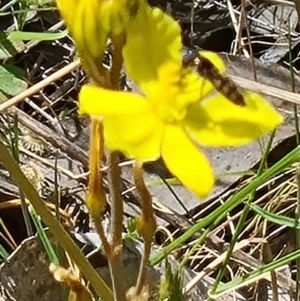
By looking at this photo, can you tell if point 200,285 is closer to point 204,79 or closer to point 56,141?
point 56,141

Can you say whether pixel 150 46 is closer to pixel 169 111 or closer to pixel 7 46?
pixel 169 111

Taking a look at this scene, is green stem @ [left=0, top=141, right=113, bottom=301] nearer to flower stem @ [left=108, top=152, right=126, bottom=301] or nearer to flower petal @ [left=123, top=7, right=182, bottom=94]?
flower stem @ [left=108, top=152, right=126, bottom=301]

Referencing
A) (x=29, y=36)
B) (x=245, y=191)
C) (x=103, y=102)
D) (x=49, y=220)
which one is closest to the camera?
(x=103, y=102)

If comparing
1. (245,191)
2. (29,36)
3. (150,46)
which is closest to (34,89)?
(29,36)

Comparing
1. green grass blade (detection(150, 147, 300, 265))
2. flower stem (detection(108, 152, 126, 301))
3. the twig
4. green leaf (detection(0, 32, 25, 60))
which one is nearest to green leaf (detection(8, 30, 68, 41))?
green leaf (detection(0, 32, 25, 60))

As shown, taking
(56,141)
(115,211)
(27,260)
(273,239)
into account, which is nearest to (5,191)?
(56,141)

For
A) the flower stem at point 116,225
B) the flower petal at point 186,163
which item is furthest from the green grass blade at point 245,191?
the flower petal at point 186,163
